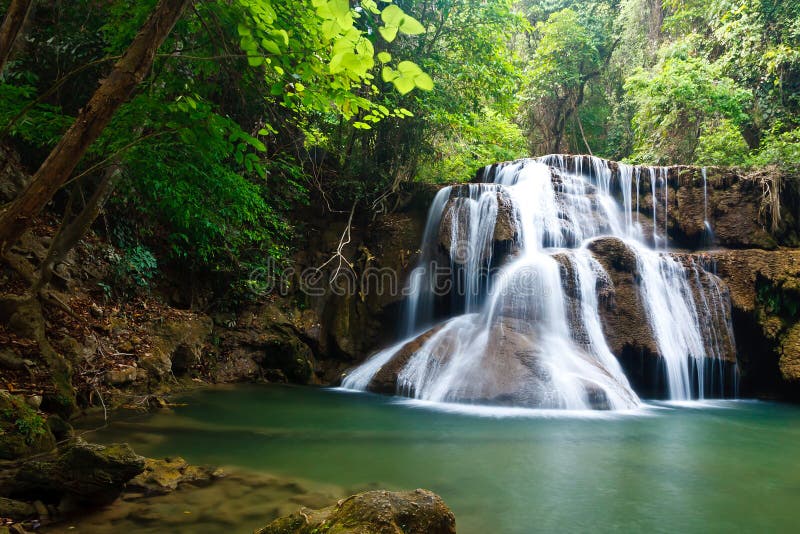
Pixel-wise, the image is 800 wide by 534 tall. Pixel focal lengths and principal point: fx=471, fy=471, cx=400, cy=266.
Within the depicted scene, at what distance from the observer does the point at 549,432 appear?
5.85 m

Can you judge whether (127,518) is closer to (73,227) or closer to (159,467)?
(159,467)

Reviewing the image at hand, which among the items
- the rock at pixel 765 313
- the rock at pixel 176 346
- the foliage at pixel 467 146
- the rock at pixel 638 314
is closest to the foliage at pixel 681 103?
the foliage at pixel 467 146

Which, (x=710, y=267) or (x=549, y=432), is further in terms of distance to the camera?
(x=710, y=267)

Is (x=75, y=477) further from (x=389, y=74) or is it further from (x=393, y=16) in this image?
(x=393, y=16)

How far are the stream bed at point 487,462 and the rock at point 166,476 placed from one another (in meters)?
0.14

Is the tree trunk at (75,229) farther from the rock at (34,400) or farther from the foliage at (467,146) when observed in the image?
the foliage at (467,146)

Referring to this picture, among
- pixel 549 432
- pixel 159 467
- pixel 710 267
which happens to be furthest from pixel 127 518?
pixel 710 267

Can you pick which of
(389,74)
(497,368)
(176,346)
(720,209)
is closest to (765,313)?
(720,209)

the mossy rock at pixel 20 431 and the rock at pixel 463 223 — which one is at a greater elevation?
the rock at pixel 463 223

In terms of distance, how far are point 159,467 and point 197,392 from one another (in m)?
4.02

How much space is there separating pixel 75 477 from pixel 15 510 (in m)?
0.31

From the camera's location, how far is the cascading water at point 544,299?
25.7 ft

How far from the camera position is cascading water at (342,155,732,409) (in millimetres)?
7844

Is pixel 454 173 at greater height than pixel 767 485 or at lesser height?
greater
